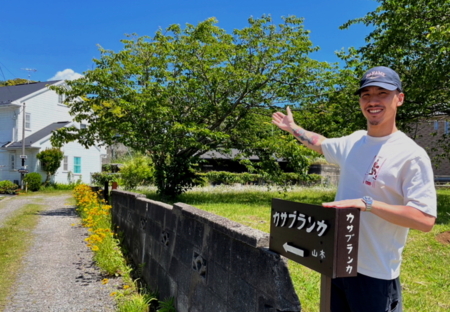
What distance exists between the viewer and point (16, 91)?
2997cm

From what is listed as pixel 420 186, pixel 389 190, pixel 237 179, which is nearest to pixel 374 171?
pixel 389 190

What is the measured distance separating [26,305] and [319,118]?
12.4 metres

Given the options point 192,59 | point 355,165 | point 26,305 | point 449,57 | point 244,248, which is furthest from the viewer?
point 192,59

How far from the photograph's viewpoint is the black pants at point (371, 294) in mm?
2002

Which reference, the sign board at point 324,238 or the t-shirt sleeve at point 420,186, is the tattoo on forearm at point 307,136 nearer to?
the sign board at point 324,238

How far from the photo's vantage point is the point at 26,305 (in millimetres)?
5562

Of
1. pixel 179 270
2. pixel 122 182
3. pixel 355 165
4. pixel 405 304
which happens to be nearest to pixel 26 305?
pixel 179 270

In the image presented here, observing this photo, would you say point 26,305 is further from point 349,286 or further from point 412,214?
point 412,214

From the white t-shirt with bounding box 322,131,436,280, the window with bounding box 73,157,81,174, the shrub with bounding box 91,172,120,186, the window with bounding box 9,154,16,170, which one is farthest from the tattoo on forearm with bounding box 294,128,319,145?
the window with bounding box 73,157,81,174

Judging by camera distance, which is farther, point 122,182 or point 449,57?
point 122,182

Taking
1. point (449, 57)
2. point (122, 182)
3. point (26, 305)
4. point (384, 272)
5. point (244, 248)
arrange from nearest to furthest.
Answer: point (384, 272)
point (244, 248)
point (26, 305)
point (449, 57)
point (122, 182)

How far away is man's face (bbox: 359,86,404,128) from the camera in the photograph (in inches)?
82.9

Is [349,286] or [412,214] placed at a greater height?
[412,214]

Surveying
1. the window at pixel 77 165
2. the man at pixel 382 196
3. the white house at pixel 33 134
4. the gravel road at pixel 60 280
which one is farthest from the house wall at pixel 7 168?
the man at pixel 382 196
